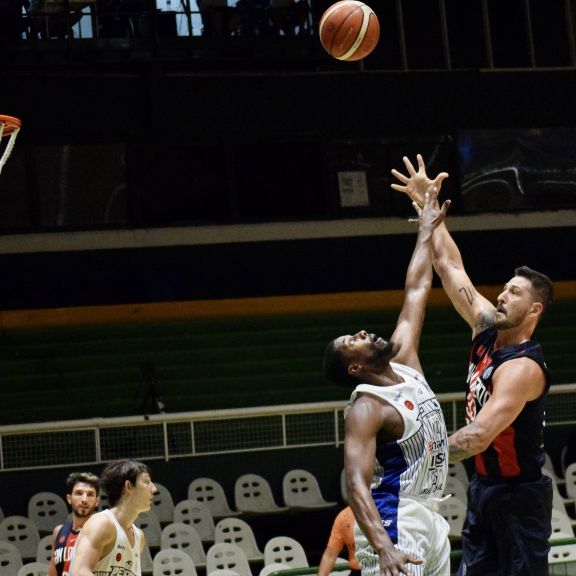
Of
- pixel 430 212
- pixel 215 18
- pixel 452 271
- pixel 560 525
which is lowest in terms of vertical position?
pixel 560 525

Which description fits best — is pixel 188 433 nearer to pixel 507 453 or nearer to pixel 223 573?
pixel 223 573

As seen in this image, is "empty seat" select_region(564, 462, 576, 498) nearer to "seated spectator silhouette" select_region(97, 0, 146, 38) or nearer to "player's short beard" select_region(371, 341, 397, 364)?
"seated spectator silhouette" select_region(97, 0, 146, 38)

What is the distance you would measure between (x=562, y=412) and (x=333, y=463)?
2.86 metres

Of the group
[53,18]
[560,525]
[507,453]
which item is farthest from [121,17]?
Result: [507,453]

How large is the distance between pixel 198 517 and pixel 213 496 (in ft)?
2.77

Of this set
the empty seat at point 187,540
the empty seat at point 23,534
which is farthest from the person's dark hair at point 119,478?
the empty seat at point 23,534

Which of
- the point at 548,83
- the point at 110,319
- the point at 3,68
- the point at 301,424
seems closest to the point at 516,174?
the point at 548,83

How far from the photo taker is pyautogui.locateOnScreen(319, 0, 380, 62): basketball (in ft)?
28.1

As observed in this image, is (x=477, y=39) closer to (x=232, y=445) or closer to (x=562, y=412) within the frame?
(x=562, y=412)

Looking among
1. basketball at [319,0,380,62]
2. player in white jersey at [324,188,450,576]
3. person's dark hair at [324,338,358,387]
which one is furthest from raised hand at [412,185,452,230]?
basketball at [319,0,380,62]

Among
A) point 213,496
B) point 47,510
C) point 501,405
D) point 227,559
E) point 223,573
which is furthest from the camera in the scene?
point 213,496

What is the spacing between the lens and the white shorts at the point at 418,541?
182 inches

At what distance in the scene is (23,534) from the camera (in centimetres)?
1166

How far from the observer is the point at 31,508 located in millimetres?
12188
